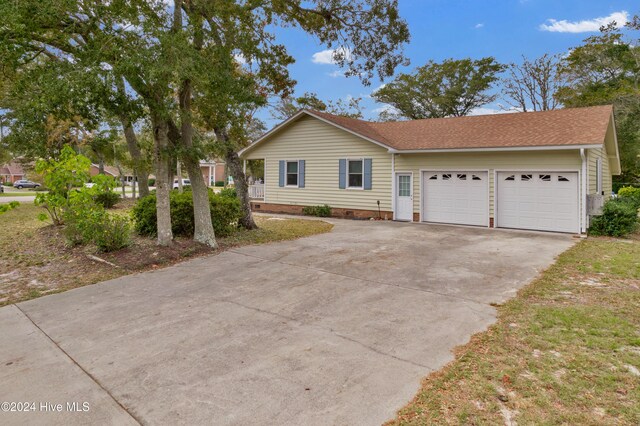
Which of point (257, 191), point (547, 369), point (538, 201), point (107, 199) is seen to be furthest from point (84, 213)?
point (538, 201)

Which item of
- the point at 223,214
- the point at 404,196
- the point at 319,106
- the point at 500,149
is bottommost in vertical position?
the point at 223,214

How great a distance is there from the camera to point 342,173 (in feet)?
51.8

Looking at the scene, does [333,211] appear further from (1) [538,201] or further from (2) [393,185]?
(1) [538,201]

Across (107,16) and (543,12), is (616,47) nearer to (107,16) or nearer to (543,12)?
(543,12)

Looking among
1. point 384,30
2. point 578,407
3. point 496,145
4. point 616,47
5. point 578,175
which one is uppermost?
point 616,47

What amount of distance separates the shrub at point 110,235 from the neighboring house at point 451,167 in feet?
31.1

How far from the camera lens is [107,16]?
20.8ft

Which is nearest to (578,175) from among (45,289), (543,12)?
(45,289)

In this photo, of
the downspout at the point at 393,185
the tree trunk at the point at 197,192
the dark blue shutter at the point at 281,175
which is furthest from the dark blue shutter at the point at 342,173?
the tree trunk at the point at 197,192

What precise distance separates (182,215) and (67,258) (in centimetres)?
257

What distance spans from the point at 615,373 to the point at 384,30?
943cm

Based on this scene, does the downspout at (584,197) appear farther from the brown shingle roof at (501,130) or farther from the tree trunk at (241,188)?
the tree trunk at (241,188)

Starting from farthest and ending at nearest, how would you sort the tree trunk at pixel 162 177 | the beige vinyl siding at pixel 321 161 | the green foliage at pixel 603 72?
the green foliage at pixel 603 72 < the beige vinyl siding at pixel 321 161 < the tree trunk at pixel 162 177

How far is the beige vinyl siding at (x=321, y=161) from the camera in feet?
49.2
